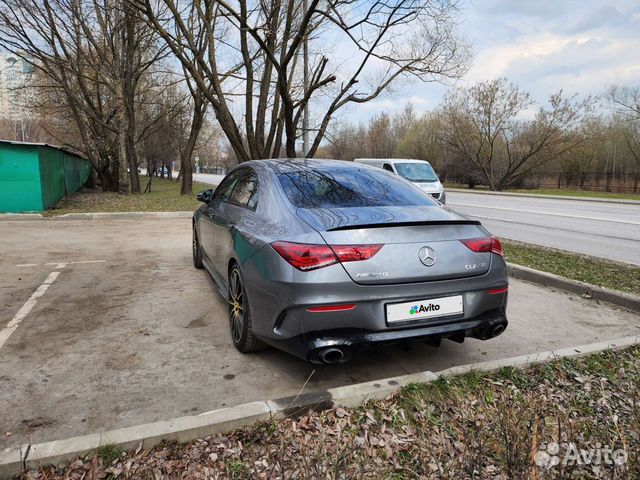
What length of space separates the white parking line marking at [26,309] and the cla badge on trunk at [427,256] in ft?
11.2

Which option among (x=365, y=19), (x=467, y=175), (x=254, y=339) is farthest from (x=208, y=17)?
(x=467, y=175)

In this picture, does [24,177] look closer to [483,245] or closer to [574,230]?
[483,245]

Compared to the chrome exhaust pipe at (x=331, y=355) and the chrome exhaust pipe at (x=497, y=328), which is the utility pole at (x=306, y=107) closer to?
the chrome exhaust pipe at (x=497, y=328)

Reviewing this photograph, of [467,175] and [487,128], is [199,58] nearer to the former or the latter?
[487,128]

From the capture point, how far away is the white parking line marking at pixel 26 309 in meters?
3.73

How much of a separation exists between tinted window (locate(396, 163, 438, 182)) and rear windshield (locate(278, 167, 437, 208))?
10821 millimetres

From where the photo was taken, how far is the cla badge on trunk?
274cm

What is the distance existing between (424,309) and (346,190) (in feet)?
3.82

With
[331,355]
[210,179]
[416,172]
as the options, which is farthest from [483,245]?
[210,179]

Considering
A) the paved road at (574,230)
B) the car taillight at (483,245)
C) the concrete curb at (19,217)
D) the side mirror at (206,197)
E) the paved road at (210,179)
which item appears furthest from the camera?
the paved road at (210,179)

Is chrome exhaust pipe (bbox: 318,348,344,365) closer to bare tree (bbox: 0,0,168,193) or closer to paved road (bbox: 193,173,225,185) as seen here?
bare tree (bbox: 0,0,168,193)

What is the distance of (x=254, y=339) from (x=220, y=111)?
12.1 metres

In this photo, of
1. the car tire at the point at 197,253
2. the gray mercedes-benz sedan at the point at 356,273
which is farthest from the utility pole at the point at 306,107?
the gray mercedes-benz sedan at the point at 356,273

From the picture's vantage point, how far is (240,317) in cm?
344
